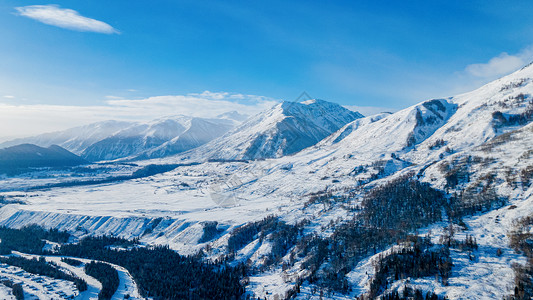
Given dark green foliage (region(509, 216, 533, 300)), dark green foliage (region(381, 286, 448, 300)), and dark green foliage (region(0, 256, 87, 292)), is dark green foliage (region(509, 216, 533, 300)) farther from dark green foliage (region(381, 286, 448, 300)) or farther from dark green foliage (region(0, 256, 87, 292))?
dark green foliage (region(0, 256, 87, 292))

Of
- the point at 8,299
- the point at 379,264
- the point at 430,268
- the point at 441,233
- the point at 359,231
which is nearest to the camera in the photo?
the point at 430,268

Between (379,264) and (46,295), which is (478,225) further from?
(46,295)

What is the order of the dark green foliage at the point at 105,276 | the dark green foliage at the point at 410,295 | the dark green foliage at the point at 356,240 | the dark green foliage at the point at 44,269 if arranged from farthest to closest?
the dark green foliage at the point at 44,269 < the dark green foliage at the point at 105,276 < the dark green foliage at the point at 356,240 < the dark green foliage at the point at 410,295

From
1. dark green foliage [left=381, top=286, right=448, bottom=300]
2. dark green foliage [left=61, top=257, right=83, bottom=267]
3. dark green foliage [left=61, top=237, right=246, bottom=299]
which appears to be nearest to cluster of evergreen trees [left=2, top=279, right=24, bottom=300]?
dark green foliage [left=61, top=257, right=83, bottom=267]

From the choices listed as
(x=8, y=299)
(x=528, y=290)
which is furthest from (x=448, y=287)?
(x=8, y=299)

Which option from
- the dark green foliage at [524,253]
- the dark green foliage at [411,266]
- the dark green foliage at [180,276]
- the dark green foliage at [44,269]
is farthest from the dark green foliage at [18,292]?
the dark green foliage at [524,253]

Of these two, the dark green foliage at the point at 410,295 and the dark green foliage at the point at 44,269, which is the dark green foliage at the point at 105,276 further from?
the dark green foliage at the point at 410,295
